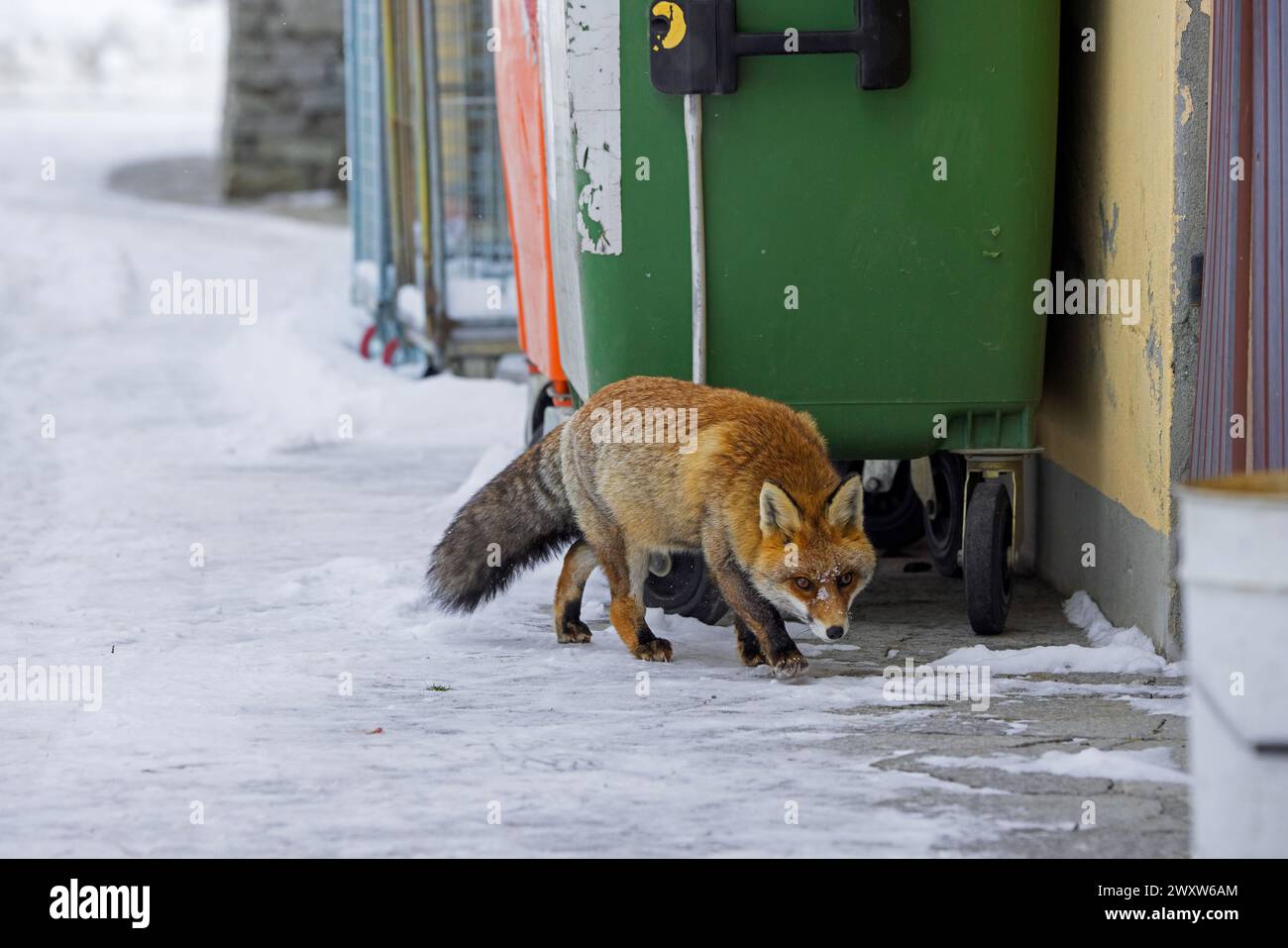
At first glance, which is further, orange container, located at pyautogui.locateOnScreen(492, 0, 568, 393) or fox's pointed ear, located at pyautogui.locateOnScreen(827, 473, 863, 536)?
orange container, located at pyautogui.locateOnScreen(492, 0, 568, 393)

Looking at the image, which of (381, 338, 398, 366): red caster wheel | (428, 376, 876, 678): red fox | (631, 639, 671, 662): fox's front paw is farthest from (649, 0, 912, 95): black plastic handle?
(381, 338, 398, 366): red caster wheel

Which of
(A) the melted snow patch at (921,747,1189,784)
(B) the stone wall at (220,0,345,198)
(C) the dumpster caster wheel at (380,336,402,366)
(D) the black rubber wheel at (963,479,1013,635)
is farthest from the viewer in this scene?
(B) the stone wall at (220,0,345,198)

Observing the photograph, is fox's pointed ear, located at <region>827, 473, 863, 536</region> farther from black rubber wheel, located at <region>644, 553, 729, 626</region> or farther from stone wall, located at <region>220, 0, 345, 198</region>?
stone wall, located at <region>220, 0, 345, 198</region>

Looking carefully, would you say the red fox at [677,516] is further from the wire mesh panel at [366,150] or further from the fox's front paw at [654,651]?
the wire mesh panel at [366,150]

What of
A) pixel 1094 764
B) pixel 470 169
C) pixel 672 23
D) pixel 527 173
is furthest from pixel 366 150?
pixel 1094 764

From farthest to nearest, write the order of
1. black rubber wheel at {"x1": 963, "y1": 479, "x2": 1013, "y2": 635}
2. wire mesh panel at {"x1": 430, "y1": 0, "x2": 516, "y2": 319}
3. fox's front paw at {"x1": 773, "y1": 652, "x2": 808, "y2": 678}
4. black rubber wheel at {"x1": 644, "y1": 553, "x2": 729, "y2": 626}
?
1. wire mesh panel at {"x1": 430, "y1": 0, "x2": 516, "y2": 319}
2. black rubber wheel at {"x1": 644, "y1": 553, "x2": 729, "y2": 626}
3. black rubber wheel at {"x1": 963, "y1": 479, "x2": 1013, "y2": 635}
4. fox's front paw at {"x1": 773, "y1": 652, "x2": 808, "y2": 678}

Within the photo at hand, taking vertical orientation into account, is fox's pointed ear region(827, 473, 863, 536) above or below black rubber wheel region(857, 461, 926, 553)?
above

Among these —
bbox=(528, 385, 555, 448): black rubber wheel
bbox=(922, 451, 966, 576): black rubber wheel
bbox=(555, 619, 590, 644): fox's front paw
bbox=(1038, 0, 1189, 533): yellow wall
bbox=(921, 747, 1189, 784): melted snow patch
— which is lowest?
bbox=(555, 619, 590, 644): fox's front paw

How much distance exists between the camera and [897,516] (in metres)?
7.05

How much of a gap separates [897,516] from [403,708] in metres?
2.82

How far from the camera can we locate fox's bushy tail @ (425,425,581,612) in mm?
5512

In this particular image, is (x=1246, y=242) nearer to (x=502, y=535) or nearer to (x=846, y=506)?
(x=846, y=506)

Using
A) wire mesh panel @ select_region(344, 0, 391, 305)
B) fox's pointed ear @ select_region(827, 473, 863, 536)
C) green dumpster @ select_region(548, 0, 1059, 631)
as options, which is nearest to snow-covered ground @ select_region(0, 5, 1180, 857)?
fox's pointed ear @ select_region(827, 473, 863, 536)

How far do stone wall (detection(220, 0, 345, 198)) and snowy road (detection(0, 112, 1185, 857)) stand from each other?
864 centimetres
